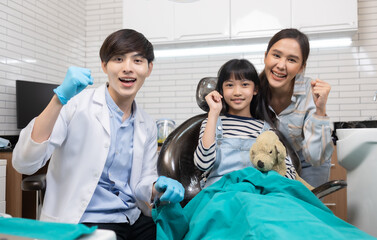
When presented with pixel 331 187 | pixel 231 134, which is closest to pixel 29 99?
pixel 231 134

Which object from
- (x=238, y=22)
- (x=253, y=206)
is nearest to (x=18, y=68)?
(x=238, y=22)

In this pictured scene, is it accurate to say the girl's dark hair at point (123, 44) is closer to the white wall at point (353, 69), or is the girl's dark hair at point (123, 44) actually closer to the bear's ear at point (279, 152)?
the bear's ear at point (279, 152)

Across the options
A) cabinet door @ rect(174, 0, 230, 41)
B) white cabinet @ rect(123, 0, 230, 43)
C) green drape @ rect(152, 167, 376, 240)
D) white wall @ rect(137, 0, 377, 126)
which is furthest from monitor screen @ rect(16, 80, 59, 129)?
green drape @ rect(152, 167, 376, 240)

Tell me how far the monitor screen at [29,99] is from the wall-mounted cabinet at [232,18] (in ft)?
3.89

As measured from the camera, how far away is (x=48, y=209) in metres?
1.41

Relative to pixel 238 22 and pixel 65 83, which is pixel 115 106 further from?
pixel 238 22

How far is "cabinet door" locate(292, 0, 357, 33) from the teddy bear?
7.46 ft

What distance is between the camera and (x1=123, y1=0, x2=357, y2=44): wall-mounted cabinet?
3385 millimetres

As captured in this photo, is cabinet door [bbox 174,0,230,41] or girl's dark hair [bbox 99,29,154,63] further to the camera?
cabinet door [bbox 174,0,230,41]

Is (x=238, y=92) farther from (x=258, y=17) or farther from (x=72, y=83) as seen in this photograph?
(x=258, y=17)

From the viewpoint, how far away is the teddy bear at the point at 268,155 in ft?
4.82

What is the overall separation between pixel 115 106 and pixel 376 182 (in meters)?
1.11

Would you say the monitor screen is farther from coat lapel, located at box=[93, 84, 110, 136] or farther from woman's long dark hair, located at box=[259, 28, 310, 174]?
woman's long dark hair, located at box=[259, 28, 310, 174]

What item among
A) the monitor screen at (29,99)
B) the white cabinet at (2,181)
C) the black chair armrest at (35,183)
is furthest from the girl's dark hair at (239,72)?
the monitor screen at (29,99)
